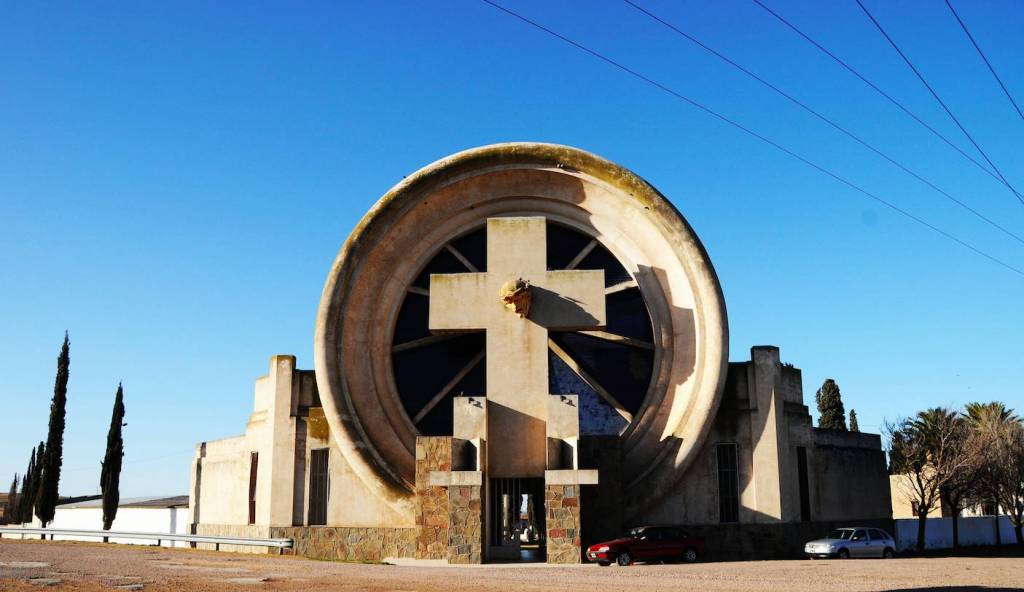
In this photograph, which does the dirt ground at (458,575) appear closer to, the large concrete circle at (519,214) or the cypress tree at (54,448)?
the large concrete circle at (519,214)

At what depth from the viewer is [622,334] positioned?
24.6 m

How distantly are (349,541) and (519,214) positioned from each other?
32.0ft

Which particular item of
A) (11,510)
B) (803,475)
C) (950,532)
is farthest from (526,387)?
(11,510)

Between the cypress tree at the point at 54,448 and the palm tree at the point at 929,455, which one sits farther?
the cypress tree at the point at 54,448

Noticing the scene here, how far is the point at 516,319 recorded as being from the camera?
23.4 meters

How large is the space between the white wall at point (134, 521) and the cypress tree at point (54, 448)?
1.51 meters

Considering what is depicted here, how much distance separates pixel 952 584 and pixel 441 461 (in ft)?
36.0

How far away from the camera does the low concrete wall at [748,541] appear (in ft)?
74.4

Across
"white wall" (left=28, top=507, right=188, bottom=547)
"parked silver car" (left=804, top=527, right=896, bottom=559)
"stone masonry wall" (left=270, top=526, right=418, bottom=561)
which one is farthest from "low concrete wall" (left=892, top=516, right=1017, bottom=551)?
"white wall" (left=28, top=507, right=188, bottom=547)

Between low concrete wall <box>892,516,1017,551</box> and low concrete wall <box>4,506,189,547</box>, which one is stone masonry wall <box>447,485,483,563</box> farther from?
low concrete wall <box>892,516,1017,551</box>

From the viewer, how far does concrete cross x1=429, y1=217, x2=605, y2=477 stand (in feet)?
74.5

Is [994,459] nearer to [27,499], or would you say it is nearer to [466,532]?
[466,532]

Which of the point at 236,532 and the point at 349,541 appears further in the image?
the point at 236,532

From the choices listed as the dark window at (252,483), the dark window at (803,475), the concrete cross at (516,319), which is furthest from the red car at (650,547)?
the dark window at (252,483)
